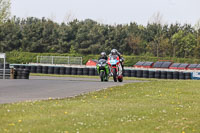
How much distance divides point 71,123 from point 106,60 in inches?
657

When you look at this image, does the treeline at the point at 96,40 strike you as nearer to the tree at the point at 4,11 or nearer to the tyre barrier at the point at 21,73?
the tree at the point at 4,11

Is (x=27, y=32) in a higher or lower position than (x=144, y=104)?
higher

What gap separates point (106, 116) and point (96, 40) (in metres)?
67.8

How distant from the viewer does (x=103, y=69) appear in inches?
1071

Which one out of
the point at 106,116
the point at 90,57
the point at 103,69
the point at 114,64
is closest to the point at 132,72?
the point at 103,69

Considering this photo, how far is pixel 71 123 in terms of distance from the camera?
10.5 meters

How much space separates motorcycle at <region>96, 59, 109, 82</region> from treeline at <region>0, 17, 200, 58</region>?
4665 centimetres

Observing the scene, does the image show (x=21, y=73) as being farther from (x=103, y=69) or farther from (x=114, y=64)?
(x=114, y=64)

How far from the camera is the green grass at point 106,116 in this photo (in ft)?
32.7

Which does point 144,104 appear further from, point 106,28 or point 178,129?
point 106,28

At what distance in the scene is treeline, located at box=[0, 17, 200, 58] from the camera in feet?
246

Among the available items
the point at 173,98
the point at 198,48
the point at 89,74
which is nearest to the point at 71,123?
the point at 173,98

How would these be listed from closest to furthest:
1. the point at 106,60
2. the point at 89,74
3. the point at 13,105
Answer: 1. the point at 13,105
2. the point at 106,60
3. the point at 89,74

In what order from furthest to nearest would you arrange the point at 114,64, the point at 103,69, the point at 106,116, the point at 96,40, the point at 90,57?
the point at 96,40 < the point at 90,57 < the point at 103,69 < the point at 114,64 < the point at 106,116
